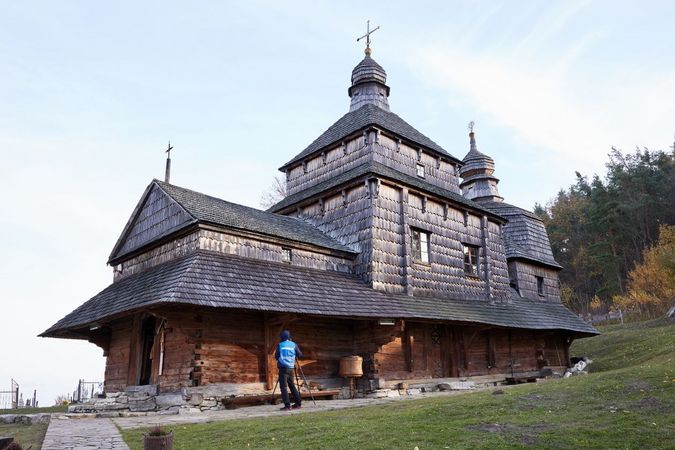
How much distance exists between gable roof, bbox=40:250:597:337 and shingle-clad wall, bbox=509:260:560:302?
7.56m


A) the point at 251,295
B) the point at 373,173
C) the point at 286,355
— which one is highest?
the point at 373,173

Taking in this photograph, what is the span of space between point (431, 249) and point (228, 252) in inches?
309

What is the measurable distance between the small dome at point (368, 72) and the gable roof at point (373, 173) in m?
5.97

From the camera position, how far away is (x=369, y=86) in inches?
998

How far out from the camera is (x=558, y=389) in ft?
33.6

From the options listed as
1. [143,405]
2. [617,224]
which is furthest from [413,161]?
[617,224]

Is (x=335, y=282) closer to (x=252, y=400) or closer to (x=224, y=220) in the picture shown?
(x=224, y=220)

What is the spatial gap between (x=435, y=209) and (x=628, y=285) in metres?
31.1

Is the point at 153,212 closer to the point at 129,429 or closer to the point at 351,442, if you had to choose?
the point at 129,429

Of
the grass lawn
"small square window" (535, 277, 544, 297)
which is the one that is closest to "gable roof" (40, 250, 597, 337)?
the grass lawn

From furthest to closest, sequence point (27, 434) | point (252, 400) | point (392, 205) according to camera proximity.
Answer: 1. point (392, 205)
2. point (252, 400)
3. point (27, 434)

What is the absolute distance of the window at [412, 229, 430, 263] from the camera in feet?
64.5

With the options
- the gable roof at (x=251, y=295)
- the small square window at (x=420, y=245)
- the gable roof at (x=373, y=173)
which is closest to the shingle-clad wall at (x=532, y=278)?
the gable roof at (x=373, y=173)

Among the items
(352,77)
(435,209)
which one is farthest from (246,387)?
(352,77)
